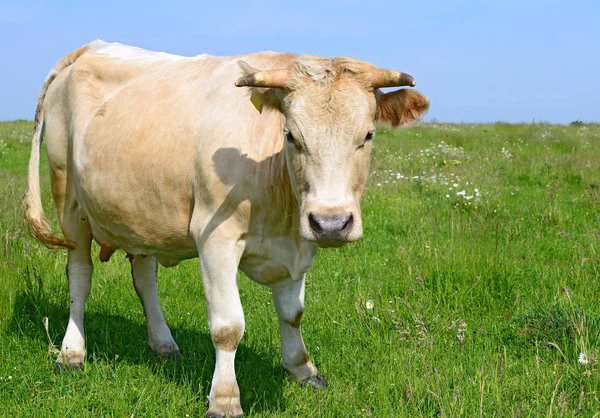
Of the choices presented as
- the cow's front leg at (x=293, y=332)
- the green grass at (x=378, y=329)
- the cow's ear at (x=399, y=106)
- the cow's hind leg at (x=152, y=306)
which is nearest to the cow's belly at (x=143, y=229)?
the cow's hind leg at (x=152, y=306)

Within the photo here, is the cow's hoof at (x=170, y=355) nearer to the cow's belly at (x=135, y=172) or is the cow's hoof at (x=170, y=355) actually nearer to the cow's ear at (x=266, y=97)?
the cow's belly at (x=135, y=172)

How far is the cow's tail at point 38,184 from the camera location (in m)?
5.57

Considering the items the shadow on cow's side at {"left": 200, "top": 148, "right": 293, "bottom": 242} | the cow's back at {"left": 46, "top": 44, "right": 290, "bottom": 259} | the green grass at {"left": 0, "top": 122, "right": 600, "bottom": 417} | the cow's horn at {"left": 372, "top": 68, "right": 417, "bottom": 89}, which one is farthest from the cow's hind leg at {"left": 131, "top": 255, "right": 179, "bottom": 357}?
the cow's horn at {"left": 372, "top": 68, "right": 417, "bottom": 89}

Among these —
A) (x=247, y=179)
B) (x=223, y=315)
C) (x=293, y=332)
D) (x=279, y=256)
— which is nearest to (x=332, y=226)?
(x=247, y=179)

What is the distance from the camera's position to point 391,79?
371 cm

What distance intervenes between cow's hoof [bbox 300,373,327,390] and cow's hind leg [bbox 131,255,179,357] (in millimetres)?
1257

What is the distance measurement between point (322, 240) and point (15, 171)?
13.8m

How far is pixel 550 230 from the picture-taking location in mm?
8492

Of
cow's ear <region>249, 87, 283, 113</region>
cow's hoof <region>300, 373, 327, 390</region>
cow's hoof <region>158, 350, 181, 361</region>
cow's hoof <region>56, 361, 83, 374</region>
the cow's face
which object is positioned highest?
cow's ear <region>249, 87, 283, 113</region>

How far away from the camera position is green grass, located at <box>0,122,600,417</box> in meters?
4.12

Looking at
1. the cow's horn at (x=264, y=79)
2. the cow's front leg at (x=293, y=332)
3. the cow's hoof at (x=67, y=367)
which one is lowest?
the cow's hoof at (x=67, y=367)

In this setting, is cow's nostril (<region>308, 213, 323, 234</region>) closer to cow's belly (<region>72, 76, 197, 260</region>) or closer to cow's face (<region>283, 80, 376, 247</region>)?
cow's face (<region>283, 80, 376, 247</region>)

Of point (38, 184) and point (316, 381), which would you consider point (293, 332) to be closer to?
point (316, 381)

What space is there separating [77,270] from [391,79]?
10.8 ft
